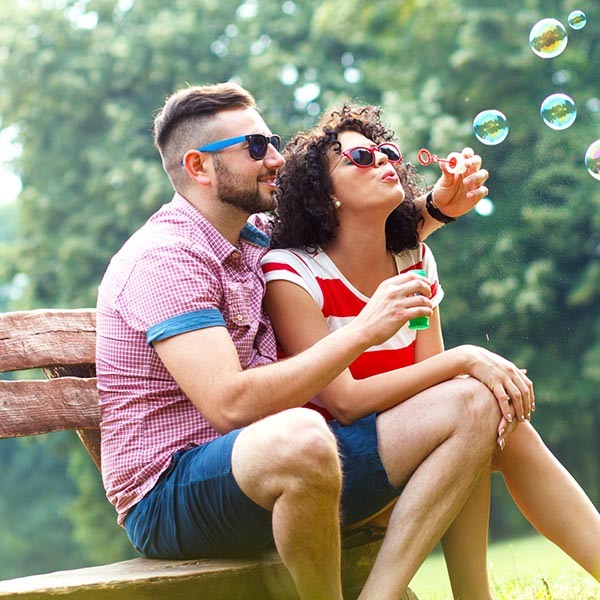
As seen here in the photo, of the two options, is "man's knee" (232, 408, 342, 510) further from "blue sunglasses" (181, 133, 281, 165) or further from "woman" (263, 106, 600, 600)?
"blue sunglasses" (181, 133, 281, 165)

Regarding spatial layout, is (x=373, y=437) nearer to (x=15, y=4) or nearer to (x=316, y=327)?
(x=316, y=327)

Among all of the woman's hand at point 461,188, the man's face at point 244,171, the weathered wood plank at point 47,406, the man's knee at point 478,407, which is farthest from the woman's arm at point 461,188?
the weathered wood plank at point 47,406

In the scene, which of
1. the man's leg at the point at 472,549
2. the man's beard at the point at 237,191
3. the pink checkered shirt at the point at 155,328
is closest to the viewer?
the pink checkered shirt at the point at 155,328

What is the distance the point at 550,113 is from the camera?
373cm

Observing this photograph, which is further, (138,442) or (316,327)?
(316,327)

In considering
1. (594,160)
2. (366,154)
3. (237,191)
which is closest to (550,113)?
(594,160)

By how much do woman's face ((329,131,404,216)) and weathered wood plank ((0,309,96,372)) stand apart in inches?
32.5

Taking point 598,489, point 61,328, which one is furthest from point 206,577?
point 598,489

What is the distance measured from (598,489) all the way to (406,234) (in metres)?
11.5

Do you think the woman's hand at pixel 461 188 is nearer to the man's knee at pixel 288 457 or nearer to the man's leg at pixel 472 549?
the man's leg at pixel 472 549

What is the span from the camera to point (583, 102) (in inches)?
470

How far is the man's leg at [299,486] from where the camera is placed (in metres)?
2.15

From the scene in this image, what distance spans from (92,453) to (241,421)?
2.78 ft

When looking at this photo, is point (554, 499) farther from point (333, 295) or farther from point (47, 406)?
A: point (47, 406)
